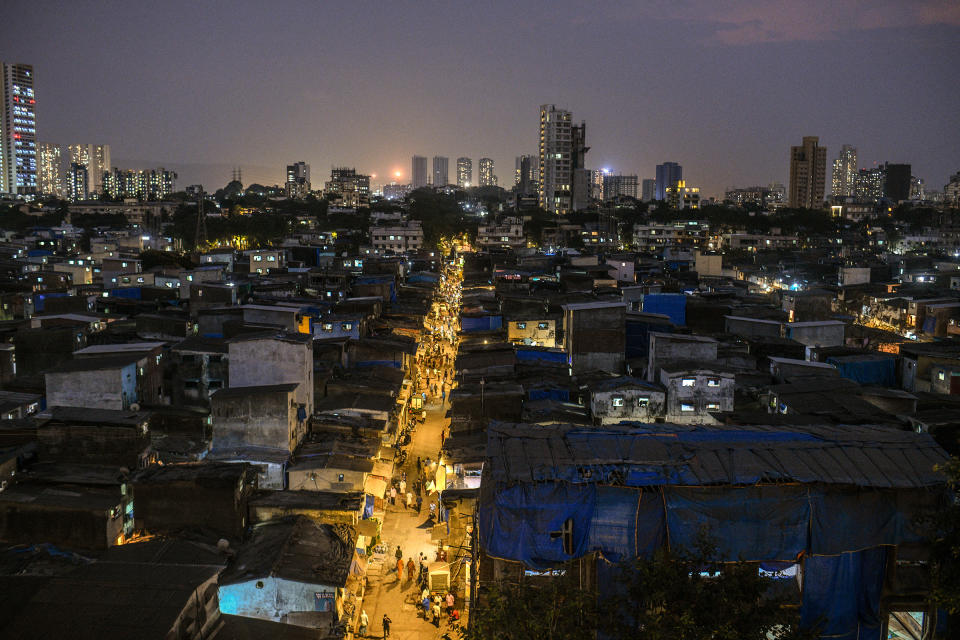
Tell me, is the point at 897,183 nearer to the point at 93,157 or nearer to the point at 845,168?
the point at 845,168

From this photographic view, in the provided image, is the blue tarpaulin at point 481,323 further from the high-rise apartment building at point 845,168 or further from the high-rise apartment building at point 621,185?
the high-rise apartment building at point 845,168

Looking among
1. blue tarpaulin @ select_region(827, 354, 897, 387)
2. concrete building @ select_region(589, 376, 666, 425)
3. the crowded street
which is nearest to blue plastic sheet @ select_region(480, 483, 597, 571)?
the crowded street

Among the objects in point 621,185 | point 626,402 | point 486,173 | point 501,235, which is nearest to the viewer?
point 626,402

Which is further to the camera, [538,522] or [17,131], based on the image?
[17,131]

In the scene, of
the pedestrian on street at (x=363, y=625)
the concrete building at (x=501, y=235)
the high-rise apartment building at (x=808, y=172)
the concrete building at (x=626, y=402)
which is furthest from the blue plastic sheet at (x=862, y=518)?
the high-rise apartment building at (x=808, y=172)

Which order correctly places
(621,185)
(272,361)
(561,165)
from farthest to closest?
1. (621,185)
2. (561,165)
3. (272,361)

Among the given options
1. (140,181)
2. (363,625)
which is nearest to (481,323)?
(363,625)
